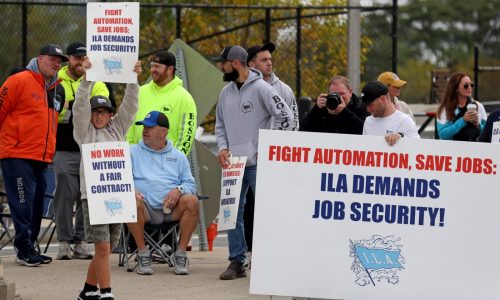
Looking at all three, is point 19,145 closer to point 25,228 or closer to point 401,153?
point 25,228

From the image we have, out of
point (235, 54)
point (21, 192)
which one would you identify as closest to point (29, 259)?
point (21, 192)

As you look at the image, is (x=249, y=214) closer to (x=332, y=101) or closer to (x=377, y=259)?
(x=332, y=101)

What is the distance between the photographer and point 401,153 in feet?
30.6

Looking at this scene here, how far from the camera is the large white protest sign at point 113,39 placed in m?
10.6

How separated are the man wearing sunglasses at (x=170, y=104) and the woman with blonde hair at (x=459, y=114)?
2.36 meters

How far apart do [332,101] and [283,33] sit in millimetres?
9829

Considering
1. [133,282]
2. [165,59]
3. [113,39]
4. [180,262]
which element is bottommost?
[133,282]

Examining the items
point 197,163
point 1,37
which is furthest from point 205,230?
point 1,37

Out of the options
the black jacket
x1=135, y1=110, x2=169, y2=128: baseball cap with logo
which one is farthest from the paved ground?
the black jacket

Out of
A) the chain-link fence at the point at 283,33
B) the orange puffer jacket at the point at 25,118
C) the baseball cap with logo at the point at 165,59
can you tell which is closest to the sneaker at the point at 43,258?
the orange puffer jacket at the point at 25,118

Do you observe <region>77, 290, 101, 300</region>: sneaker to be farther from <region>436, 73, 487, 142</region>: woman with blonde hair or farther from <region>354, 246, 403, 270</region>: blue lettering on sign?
<region>436, 73, 487, 142</region>: woman with blonde hair

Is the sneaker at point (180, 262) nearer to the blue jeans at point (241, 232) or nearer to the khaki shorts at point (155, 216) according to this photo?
the khaki shorts at point (155, 216)

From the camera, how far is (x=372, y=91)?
1040cm

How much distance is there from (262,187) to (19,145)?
3442 mm
